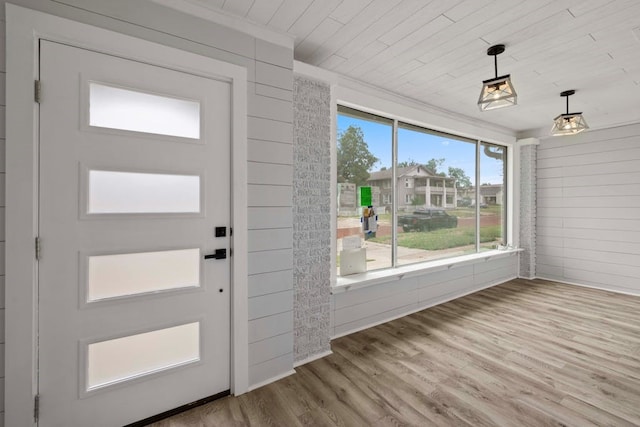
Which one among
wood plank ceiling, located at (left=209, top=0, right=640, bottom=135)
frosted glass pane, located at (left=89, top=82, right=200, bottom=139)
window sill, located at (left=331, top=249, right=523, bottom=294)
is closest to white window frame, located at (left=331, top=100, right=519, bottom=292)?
window sill, located at (left=331, top=249, right=523, bottom=294)

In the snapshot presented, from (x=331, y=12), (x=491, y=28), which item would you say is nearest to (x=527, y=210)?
(x=491, y=28)

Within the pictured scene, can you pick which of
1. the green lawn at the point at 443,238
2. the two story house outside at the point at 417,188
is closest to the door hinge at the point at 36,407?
the green lawn at the point at 443,238

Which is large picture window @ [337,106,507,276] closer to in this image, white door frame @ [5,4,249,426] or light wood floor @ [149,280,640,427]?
light wood floor @ [149,280,640,427]

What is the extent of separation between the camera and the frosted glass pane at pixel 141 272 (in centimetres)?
171

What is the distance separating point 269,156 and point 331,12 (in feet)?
3.53

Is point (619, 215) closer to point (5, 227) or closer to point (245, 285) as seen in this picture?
point (245, 285)

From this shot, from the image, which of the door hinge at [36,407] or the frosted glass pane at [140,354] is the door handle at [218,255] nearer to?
the frosted glass pane at [140,354]

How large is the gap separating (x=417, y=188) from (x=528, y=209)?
8.75 feet

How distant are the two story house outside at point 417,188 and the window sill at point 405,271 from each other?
79cm

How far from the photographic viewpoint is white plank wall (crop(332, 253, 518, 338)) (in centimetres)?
306

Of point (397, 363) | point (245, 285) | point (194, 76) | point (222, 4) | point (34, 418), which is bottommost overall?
point (397, 363)

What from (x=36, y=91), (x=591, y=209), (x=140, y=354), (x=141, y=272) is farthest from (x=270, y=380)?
(x=591, y=209)

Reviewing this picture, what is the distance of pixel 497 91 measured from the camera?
2475 millimetres

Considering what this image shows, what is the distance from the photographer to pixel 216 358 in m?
2.06
